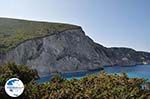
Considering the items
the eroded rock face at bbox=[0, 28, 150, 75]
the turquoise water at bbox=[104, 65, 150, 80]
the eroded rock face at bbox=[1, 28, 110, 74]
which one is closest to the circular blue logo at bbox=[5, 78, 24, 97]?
the turquoise water at bbox=[104, 65, 150, 80]

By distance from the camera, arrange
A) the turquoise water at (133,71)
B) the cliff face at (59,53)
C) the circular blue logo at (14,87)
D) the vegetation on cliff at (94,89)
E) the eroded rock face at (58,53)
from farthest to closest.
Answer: the eroded rock face at (58,53), the cliff face at (59,53), the turquoise water at (133,71), the vegetation on cliff at (94,89), the circular blue logo at (14,87)

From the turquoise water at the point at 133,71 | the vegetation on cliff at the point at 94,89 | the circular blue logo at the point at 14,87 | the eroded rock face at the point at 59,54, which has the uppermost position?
the circular blue logo at the point at 14,87

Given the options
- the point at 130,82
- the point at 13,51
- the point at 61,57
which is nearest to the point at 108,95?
the point at 130,82

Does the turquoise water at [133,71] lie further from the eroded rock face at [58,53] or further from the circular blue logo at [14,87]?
the circular blue logo at [14,87]

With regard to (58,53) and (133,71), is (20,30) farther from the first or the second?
(133,71)

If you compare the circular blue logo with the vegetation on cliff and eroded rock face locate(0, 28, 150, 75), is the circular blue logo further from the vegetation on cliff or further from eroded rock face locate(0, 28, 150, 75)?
eroded rock face locate(0, 28, 150, 75)

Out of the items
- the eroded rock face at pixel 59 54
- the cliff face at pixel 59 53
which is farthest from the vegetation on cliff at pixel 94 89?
the eroded rock face at pixel 59 54

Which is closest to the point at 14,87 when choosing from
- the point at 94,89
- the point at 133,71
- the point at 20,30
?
the point at 94,89
